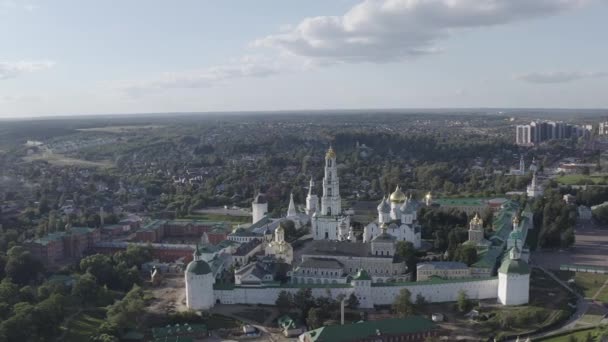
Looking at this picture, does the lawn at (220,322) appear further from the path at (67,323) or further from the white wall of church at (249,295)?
the path at (67,323)

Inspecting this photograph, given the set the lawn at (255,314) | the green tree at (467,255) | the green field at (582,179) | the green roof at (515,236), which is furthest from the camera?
the green field at (582,179)

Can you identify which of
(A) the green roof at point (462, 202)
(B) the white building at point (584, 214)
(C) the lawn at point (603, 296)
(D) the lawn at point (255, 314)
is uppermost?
(A) the green roof at point (462, 202)

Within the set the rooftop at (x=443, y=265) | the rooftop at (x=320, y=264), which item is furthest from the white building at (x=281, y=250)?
the rooftop at (x=443, y=265)

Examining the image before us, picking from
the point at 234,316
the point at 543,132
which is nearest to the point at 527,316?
the point at 234,316

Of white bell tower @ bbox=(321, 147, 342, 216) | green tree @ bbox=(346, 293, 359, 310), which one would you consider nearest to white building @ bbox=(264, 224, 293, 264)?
white bell tower @ bbox=(321, 147, 342, 216)

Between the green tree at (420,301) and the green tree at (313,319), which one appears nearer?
the green tree at (313,319)
